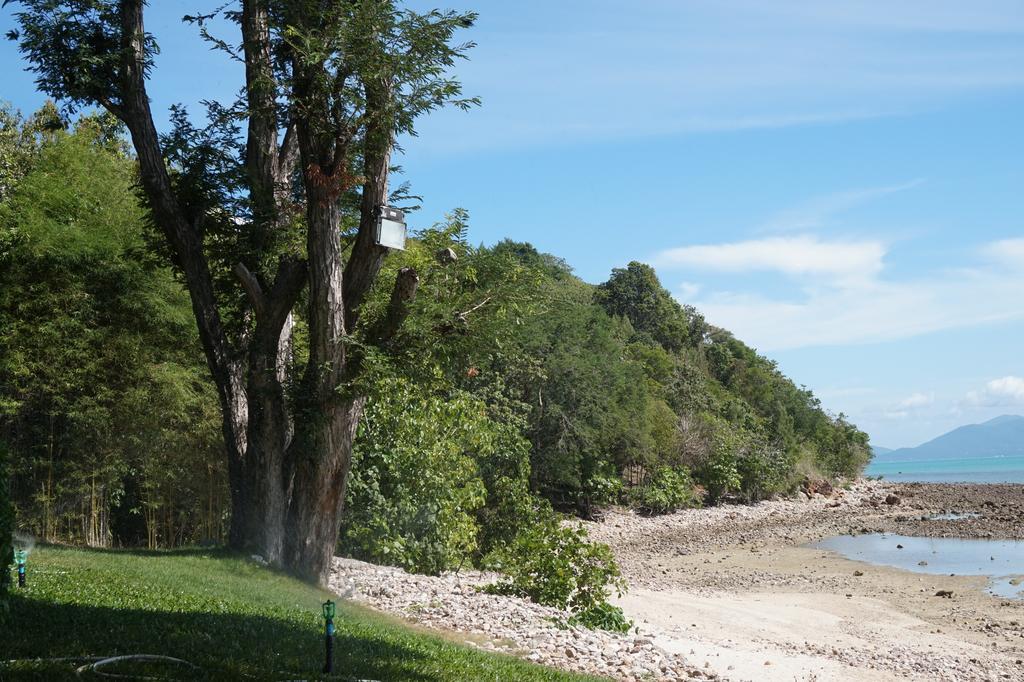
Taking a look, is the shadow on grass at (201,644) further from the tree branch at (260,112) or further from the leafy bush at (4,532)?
the tree branch at (260,112)

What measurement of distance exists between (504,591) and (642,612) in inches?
143

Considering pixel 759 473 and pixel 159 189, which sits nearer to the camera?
pixel 159 189

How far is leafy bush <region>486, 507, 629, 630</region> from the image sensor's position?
1357 cm

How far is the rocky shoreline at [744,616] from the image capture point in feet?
37.9

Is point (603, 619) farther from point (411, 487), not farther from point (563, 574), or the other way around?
point (411, 487)

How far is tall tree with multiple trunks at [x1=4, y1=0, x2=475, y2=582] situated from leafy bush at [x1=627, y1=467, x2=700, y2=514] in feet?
92.9

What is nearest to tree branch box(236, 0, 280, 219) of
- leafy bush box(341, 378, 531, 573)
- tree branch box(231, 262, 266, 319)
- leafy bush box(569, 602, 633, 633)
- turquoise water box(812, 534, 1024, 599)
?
tree branch box(231, 262, 266, 319)

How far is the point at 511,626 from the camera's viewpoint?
1167cm

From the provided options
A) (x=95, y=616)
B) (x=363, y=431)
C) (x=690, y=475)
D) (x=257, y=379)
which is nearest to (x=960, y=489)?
(x=690, y=475)

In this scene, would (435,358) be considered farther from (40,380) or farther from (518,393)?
(518,393)

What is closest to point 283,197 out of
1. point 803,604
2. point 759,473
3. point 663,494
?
point 803,604

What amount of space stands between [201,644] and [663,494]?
113 feet

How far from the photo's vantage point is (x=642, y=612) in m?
16.7

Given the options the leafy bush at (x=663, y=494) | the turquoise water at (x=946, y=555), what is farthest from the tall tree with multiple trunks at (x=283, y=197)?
the leafy bush at (x=663, y=494)
